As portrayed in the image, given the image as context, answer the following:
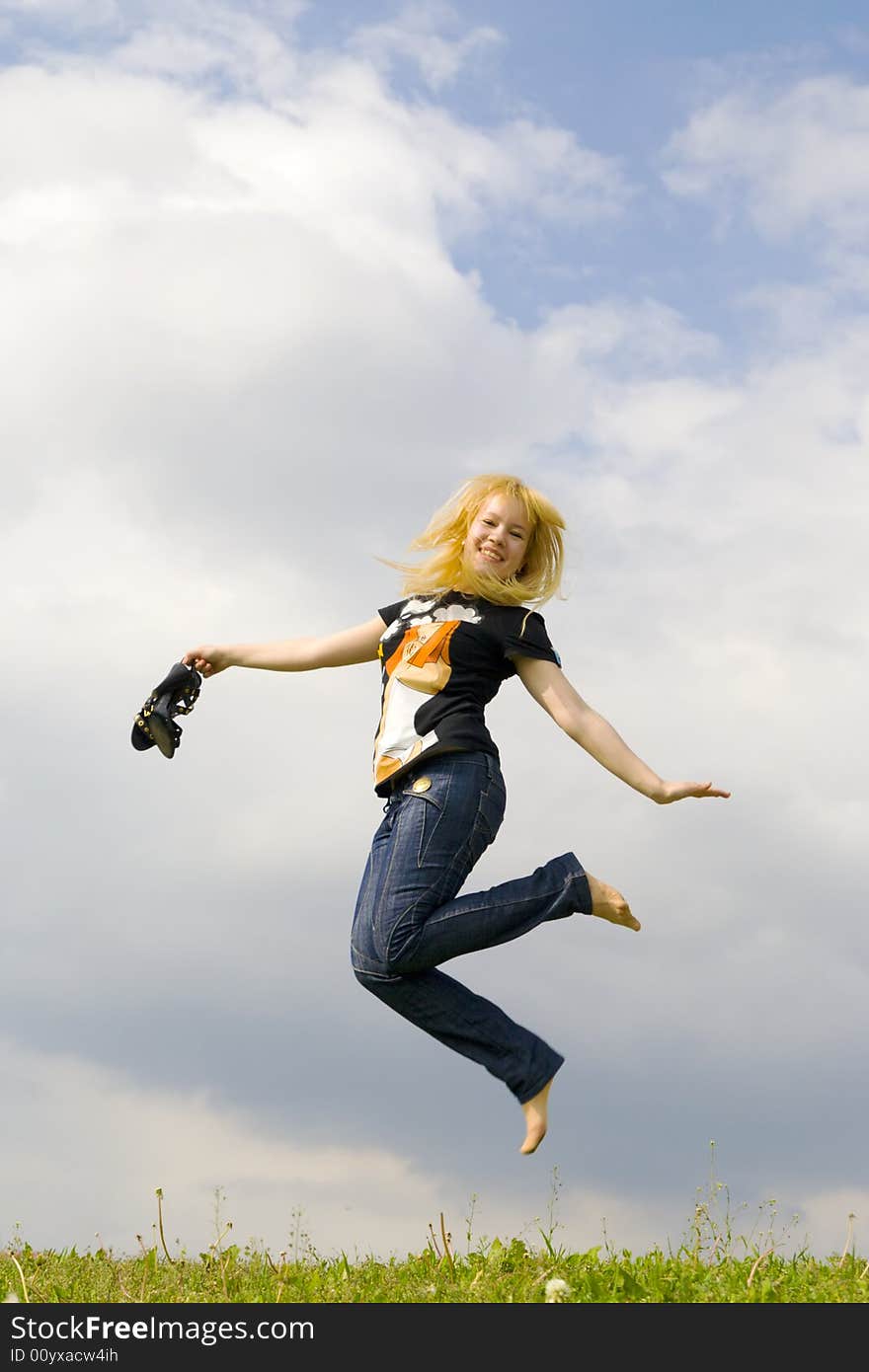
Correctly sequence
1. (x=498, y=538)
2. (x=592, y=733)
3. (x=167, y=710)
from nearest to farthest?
(x=592, y=733), (x=498, y=538), (x=167, y=710)

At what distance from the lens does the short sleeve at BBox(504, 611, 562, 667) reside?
20.6 feet

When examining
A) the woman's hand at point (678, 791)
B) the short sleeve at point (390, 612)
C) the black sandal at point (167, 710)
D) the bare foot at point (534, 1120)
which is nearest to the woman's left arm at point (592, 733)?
the woman's hand at point (678, 791)

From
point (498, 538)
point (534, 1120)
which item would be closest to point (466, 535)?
point (498, 538)

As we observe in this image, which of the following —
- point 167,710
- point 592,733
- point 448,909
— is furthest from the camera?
point 167,710

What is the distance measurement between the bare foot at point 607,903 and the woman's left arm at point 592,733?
482 mm

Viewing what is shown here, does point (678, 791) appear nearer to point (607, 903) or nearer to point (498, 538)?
point (607, 903)

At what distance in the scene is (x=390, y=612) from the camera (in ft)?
22.5

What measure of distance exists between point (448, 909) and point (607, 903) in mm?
784

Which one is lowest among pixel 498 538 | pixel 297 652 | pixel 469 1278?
pixel 469 1278

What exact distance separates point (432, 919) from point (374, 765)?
2.66 ft

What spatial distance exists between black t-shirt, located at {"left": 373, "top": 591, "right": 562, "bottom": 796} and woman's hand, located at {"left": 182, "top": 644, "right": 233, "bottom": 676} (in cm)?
108

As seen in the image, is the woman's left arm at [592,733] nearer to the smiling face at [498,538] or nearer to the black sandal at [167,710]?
the smiling face at [498,538]
